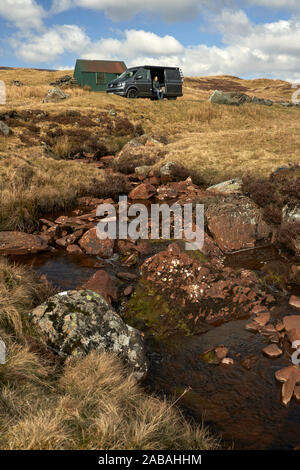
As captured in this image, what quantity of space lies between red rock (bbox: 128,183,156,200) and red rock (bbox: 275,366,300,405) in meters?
9.30

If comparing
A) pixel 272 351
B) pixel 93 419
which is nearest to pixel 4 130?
pixel 272 351

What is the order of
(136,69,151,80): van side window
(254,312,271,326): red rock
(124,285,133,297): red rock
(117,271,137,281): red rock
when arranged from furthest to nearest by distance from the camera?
(136,69,151,80): van side window → (117,271,137,281): red rock → (124,285,133,297): red rock → (254,312,271,326): red rock

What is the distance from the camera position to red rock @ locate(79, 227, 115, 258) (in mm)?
8695

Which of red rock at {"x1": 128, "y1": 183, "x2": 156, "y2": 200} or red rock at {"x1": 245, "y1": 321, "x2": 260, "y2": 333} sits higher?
red rock at {"x1": 128, "y1": 183, "x2": 156, "y2": 200}

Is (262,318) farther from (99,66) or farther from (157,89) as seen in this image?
(99,66)

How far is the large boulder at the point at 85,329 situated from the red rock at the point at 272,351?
6.49ft

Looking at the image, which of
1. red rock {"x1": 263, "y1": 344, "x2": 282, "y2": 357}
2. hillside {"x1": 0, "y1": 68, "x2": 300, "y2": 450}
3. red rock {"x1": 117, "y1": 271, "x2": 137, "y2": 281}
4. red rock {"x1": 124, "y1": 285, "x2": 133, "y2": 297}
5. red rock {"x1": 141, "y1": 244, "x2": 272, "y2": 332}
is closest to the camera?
hillside {"x1": 0, "y1": 68, "x2": 300, "y2": 450}

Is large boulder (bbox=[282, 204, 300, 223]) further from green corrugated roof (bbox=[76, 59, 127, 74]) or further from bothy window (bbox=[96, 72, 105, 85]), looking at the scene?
green corrugated roof (bbox=[76, 59, 127, 74])

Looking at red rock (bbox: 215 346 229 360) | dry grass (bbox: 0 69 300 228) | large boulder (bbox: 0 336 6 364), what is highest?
dry grass (bbox: 0 69 300 228)

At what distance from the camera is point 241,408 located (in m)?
4.32

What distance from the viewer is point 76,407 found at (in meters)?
3.50

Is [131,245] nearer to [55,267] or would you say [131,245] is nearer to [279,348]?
[55,267]

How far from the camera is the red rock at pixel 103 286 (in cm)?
652

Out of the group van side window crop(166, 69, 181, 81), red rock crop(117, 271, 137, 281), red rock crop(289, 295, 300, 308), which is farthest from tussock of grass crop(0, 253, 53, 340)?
van side window crop(166, 69, 181, 81)
